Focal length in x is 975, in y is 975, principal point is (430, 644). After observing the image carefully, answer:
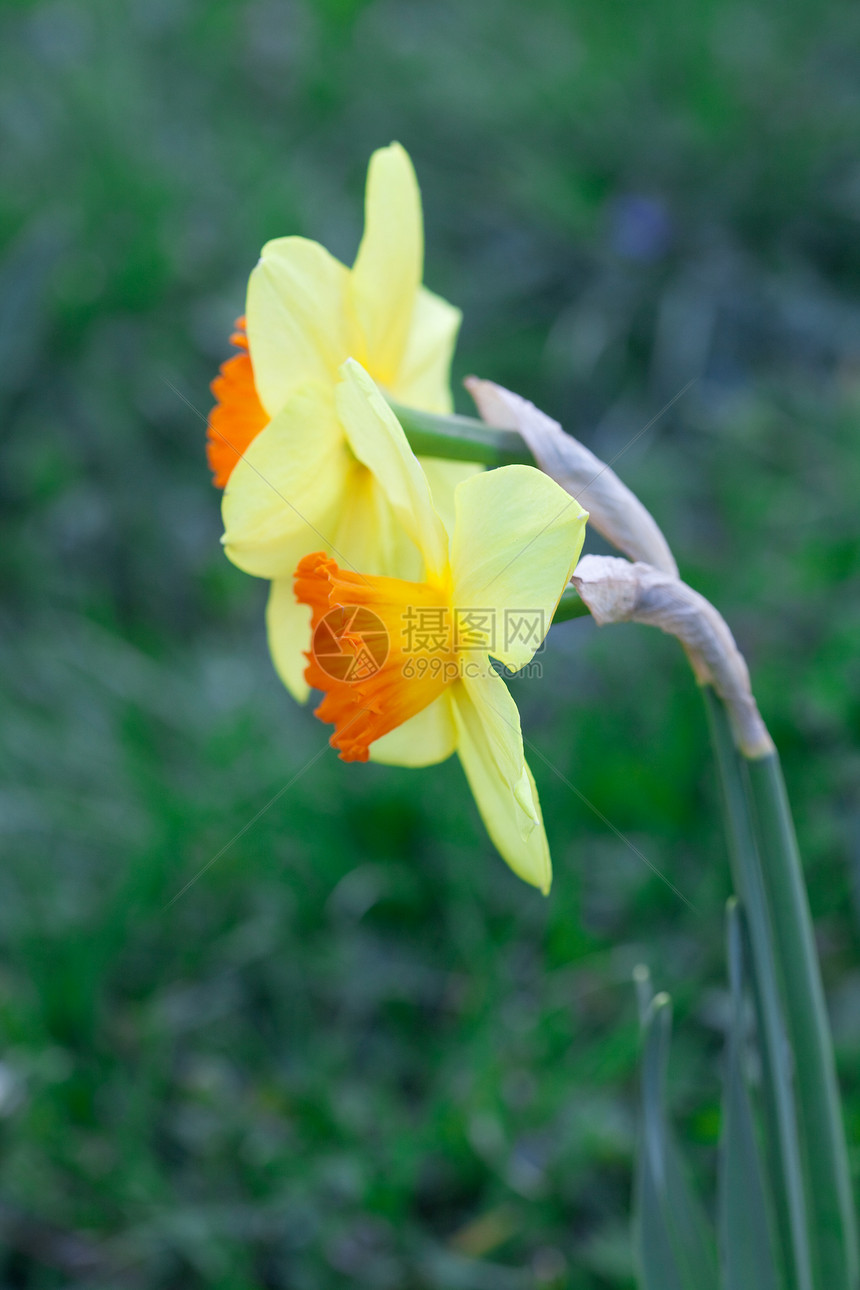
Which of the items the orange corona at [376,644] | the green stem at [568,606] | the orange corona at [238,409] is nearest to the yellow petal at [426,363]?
the orange corona at [238,409]

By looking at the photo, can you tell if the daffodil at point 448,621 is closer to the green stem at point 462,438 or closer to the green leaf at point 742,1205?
the green stem at point 462,438

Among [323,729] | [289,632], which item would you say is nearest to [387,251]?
[289,632]

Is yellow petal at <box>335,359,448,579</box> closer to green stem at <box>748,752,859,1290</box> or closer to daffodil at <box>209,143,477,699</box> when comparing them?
daffodil at <box>209,143,477,699</box>

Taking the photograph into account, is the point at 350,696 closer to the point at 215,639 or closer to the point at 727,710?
the point at 727,710

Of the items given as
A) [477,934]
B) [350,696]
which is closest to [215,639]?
[477,934]

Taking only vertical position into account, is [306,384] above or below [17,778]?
above

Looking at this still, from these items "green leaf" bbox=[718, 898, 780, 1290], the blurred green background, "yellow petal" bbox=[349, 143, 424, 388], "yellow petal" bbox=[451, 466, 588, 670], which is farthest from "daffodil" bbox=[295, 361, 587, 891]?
the blurred green background

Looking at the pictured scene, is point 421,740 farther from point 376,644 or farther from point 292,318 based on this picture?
point 292,318
